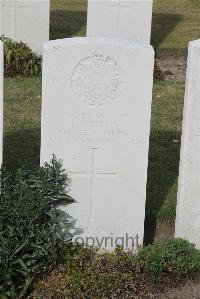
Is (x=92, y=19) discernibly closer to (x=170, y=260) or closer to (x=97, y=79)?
(x=97, y=79)

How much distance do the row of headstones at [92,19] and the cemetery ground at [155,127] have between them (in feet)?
3.22

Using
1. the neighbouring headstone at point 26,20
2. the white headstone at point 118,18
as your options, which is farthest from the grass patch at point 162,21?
the neighbouring headstone at point 26,20

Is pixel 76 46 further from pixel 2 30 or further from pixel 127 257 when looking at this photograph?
pixel 2 30

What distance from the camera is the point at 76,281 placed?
590 cm

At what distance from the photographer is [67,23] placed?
1680 centimetres

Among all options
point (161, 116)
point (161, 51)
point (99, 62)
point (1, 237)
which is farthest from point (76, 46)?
point (161, 51)

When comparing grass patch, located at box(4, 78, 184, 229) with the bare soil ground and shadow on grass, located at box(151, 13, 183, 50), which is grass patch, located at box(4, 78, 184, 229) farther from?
shadow on grass, located at box(151, 13, 183, 50)

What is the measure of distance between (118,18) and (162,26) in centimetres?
412

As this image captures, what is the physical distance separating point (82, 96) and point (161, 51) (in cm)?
888

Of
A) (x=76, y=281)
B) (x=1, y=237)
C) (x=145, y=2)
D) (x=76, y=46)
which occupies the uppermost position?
(x=145, y=2)

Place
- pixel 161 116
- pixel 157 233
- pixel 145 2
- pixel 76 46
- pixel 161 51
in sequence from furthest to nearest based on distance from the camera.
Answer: pixel 161 51 < pixel 145 2 < pixel 161 116 < pixel 157 233 < pixel 76 46

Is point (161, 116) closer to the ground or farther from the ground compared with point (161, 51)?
closer to the ground

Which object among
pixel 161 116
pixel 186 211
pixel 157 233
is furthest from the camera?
pixel 161 116

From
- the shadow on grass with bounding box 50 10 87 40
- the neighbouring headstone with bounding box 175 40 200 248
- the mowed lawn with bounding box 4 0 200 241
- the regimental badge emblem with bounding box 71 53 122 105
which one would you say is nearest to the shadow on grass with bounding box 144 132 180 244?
the mowed lawn with bounding box 4 0 200 241
